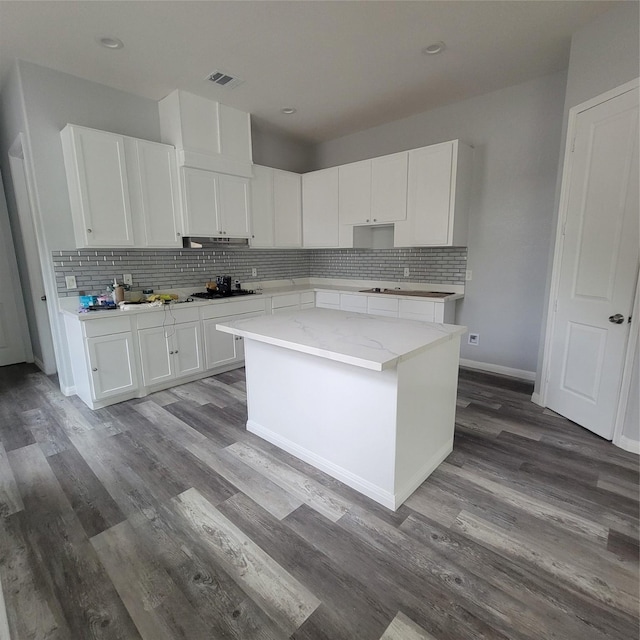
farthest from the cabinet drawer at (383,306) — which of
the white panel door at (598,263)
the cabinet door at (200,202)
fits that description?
the cabinet door at (200,202)

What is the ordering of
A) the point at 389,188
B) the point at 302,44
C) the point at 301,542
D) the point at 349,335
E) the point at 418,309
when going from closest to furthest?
the point at 301,542
the point at 349,335
the point at 302,44
the point at 418,309
the point at 389,188

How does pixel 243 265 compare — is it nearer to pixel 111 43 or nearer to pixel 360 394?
pixel 111 43

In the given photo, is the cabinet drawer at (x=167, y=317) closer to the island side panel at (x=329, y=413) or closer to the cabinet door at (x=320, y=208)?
the island side panel at (x=329, y=413)

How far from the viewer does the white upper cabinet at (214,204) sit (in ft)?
11.8

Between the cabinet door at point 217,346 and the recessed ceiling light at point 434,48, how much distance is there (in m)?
3.03

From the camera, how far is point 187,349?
11.7 ft

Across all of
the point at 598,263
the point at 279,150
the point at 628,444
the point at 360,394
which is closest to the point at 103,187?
the point at 279,150

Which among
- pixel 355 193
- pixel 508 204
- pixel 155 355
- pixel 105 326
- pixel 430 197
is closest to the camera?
pixel 105 326

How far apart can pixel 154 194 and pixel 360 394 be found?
9.46 feet

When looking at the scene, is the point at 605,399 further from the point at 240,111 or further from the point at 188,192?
the point at 240,111

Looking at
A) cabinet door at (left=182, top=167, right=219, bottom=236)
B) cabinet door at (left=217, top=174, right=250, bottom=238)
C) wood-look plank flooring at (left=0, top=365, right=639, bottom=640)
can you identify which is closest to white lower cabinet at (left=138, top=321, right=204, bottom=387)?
wood-look plank flooring at (left=0, top=365, right=639, bottom=640)

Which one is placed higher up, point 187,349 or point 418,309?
point 418,309

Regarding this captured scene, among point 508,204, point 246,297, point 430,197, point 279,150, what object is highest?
point 279,150

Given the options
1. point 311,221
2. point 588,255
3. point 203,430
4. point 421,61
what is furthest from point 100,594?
point 311,221
